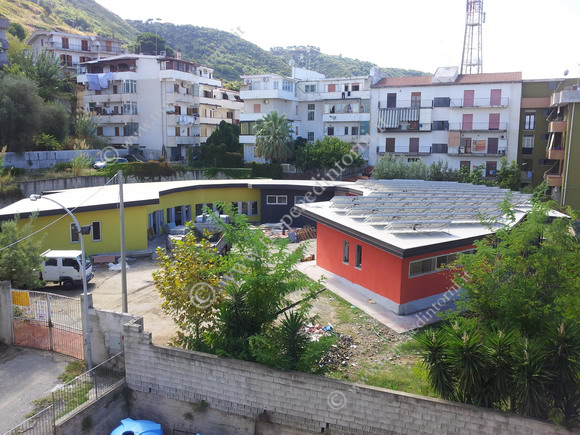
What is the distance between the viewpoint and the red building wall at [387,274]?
2081 centimetres

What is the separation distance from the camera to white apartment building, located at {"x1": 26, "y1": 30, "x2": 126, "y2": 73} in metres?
77.2

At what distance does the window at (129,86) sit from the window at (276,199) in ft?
98.5

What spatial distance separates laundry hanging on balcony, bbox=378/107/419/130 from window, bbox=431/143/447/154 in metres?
3.70

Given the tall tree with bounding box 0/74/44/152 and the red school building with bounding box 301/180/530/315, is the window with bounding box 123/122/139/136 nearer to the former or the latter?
the tall tree with bounding box 0/74/44/152

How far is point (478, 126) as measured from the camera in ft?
179

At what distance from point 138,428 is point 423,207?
59.6 feet

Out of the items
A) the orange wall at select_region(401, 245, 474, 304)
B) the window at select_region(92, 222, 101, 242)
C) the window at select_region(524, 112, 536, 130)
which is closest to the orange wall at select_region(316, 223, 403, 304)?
the orange wall at select_region(401, 245, 474, 304)

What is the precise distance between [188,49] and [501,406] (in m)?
128

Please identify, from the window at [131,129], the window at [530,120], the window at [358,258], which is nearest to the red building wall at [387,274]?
the window at [358,258]

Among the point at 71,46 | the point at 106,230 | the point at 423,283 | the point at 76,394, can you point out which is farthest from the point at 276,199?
the point at 71,46

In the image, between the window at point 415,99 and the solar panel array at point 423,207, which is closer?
the solar panel array at point 423,207

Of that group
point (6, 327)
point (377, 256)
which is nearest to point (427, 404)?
point (377, 256)

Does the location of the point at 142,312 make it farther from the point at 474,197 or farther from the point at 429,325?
the point at 474,197

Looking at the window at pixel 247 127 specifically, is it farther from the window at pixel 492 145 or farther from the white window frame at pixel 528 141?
the white window frame at pixel 528 141
